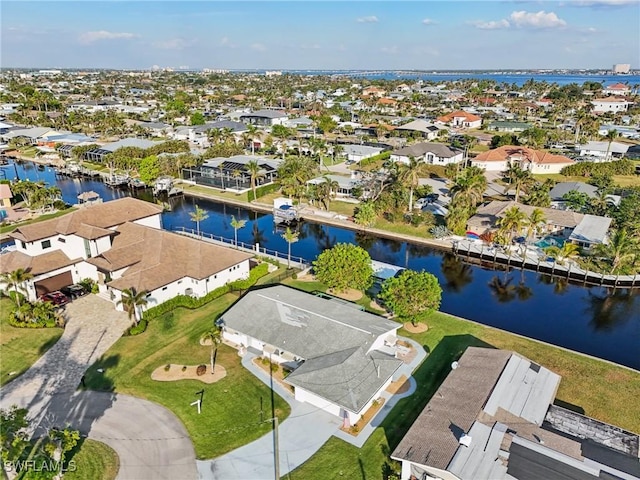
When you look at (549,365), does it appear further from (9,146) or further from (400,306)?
(9,146)

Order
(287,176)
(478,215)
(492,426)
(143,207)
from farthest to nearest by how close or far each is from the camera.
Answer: (287,176) → (478,215) → (143,207) → (492,426)

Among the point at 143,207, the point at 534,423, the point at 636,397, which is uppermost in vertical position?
the point at 143,207

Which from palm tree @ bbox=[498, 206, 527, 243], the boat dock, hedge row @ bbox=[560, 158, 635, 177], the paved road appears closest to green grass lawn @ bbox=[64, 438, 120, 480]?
the paved road

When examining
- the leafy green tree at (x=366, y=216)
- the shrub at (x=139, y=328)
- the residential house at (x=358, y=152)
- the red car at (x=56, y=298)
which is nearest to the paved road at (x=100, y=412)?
the shrub at (x=139, y=328)

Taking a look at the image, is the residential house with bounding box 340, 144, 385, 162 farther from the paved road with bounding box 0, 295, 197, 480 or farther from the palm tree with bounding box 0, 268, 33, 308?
the paved road with bounding box 0, 295, 197, 480

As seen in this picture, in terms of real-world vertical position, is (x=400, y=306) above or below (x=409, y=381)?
above

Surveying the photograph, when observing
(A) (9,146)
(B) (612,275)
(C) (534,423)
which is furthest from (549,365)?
(A) (9,146)
